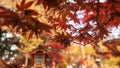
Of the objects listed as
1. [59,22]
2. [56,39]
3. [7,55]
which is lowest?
[7,55]

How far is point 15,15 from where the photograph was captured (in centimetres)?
189

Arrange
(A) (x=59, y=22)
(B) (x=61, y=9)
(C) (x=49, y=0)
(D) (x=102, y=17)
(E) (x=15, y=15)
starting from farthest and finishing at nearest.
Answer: (A) (x=59, y=22) < (D) (x=102, y=17) < (B) (x=61, y=9) < (C) (x=49, y=0) < (E) (x=15, y=15)

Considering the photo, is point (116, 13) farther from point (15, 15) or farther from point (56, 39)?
point (56, 39)

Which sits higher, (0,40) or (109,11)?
(109,11)

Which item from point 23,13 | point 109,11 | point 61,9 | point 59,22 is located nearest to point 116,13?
point 109,11

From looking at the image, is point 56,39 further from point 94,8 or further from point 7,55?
point 7,55

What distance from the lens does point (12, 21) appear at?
196 centimetres

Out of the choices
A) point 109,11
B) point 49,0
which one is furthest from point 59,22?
point 49,0

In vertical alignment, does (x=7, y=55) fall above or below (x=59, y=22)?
below

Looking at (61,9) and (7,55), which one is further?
(7,55)

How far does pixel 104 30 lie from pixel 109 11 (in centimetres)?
43

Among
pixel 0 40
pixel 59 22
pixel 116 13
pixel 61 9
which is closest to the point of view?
pixel 116 13

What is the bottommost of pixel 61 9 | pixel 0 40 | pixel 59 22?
pixel 0 40

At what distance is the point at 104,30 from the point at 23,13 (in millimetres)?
1288
